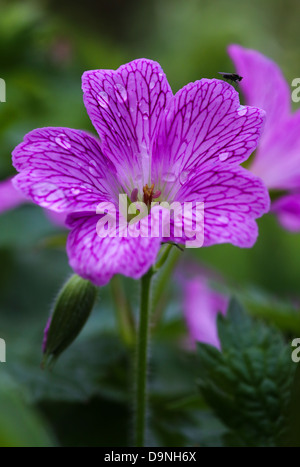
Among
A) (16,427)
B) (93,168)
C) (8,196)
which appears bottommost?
(16,427)

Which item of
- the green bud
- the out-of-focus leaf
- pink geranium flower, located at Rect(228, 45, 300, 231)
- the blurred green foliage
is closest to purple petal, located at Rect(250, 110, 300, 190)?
pink geranium flower, located at Rect(228, 45, 300, 231)

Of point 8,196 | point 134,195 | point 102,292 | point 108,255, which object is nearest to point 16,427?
point 108,255

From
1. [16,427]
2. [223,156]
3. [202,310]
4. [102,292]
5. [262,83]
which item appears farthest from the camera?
[102,292]

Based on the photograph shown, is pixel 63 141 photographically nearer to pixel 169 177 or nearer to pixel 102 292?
pixel 169 177

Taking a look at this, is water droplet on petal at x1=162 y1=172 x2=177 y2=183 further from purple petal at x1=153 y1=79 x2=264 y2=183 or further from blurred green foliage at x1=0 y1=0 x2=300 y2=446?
blurred green foliage at x1=0 y1=0 x2=300 y2=446

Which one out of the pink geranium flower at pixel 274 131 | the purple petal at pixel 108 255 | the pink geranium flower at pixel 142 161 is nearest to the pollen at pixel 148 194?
the pink geranium flower at pixel 142 161
